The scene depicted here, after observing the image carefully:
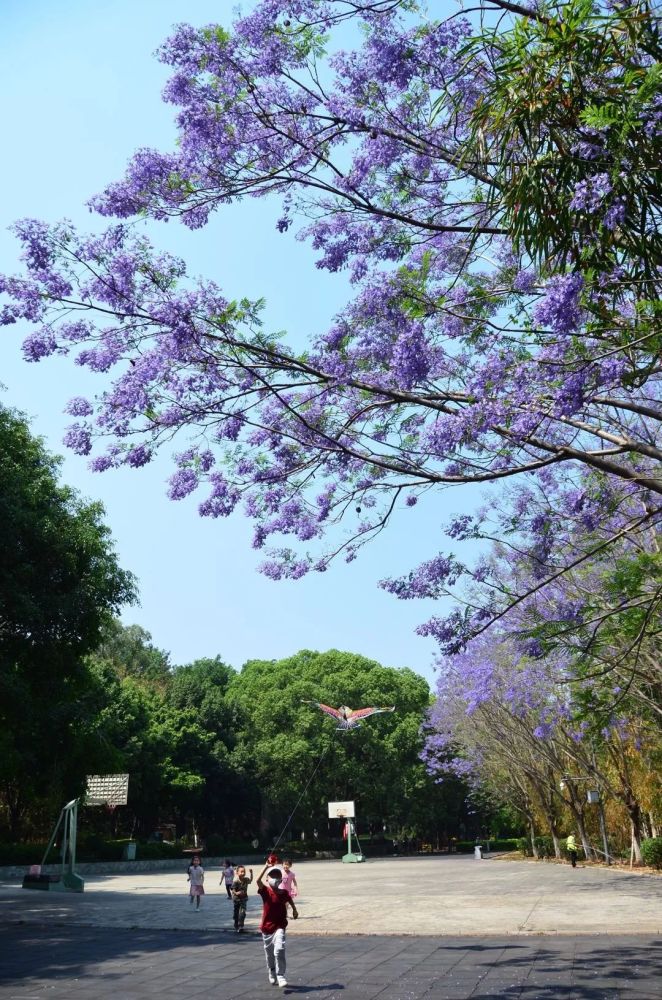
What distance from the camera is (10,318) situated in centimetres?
857

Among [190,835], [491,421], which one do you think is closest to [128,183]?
[491,421]

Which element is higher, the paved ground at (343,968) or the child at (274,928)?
the child at (274,928)

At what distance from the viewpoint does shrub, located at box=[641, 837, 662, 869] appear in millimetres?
24750

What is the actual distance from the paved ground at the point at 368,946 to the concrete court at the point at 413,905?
41 mm

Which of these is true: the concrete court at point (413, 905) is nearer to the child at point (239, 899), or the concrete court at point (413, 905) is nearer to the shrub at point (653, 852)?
the child at point (239, 899)

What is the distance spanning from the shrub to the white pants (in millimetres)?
19141

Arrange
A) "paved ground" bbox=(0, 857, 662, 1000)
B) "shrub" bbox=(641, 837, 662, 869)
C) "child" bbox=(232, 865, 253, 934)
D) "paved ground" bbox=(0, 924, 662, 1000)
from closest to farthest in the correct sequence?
"paved ground" bbox=(0, 924, 662, 1000) < "paved ground" bbox=(0, 857, 662, 1000) < "child" bbox=(232, 865, 253, 934) < "shrub" bbox=(641, 837, 662, 869)

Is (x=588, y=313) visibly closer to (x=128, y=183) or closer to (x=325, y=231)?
(x=325, y=231)

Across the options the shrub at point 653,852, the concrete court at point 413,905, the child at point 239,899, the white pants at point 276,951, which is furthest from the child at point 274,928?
the shrub at point 653,852

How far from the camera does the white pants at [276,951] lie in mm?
9055

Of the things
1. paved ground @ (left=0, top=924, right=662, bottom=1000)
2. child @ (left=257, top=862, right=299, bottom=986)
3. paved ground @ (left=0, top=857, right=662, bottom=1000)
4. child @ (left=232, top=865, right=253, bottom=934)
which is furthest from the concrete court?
child @ (left=257, top=862, right=299, bottom=986)

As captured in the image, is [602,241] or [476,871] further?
[476,871]

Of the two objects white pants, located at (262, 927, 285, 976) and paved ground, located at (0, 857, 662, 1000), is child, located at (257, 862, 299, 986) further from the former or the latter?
paved ground, located at (0, 857, 662, 1000)

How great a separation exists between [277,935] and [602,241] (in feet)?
25.4
